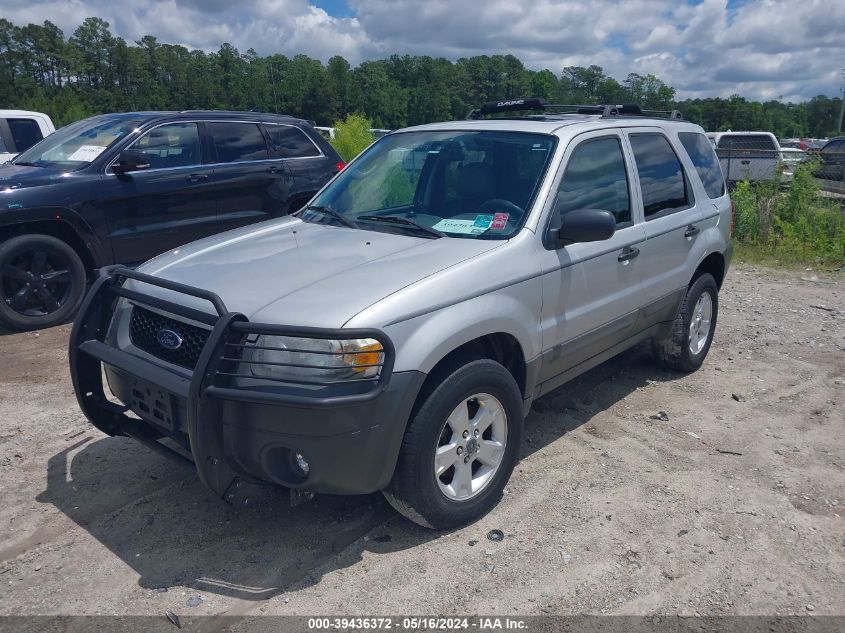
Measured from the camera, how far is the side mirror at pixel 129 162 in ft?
22.2

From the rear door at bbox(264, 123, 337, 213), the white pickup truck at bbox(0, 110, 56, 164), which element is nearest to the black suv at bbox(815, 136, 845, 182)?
the rear door at bbox(264, 123, 337, 213)

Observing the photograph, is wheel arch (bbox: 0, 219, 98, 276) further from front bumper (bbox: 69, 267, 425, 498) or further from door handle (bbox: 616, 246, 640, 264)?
door handle (bbox: 616, 246, 640, 264)

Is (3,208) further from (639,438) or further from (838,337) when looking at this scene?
(838,337)

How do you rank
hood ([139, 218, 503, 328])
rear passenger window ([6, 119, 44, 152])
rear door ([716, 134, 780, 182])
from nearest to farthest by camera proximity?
hood ([139, 218, 503, 328])
rear passenger window ([6, 119, 44, 152])
rear door ([716, 134, 780, 182])

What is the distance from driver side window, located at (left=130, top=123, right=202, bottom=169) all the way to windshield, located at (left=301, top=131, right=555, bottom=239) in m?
3.21

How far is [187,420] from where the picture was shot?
9.53 ft

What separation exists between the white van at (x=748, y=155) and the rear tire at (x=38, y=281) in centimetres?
1030

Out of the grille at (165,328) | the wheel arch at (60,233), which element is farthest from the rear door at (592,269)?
the wheel arch at (60,233)

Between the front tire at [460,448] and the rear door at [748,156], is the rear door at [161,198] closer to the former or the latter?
the front tire at [460,448]

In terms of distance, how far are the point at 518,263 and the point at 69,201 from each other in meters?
4.75

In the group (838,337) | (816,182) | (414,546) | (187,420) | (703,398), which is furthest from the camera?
(816,182)

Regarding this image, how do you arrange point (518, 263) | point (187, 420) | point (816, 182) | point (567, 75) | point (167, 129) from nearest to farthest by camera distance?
point (187, 420) < point (518, 263) < point (167, 129) < point (816, 182) < point (567, 75)

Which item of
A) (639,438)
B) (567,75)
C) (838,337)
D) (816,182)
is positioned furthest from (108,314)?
(567,75)

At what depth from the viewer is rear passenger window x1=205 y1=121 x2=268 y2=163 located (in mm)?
7637
